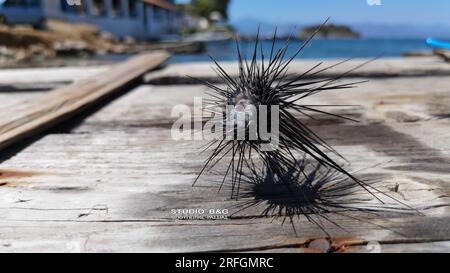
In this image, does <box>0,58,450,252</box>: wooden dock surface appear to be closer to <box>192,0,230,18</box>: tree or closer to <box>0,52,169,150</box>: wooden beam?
<box>0,52,169,150</box>: wooden beam

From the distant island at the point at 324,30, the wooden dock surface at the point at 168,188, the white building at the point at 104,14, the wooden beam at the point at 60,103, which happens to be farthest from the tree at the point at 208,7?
the wooden dock surface at the point at 168,188

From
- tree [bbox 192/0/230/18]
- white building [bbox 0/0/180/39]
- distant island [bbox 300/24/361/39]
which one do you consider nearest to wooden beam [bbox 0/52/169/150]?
distant island [bbox 300/24/361/39]

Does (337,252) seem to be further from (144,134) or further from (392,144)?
(144,134)

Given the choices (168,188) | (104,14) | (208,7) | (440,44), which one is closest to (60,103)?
(168,188)

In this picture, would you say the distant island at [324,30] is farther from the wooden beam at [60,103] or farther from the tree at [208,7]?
the tree at [208,7]

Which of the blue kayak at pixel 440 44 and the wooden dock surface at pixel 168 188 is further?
the blue kayak at pixel 440 44

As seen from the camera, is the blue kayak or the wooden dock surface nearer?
the wooden dock surface

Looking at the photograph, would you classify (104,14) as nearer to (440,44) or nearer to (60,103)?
(60,103)
